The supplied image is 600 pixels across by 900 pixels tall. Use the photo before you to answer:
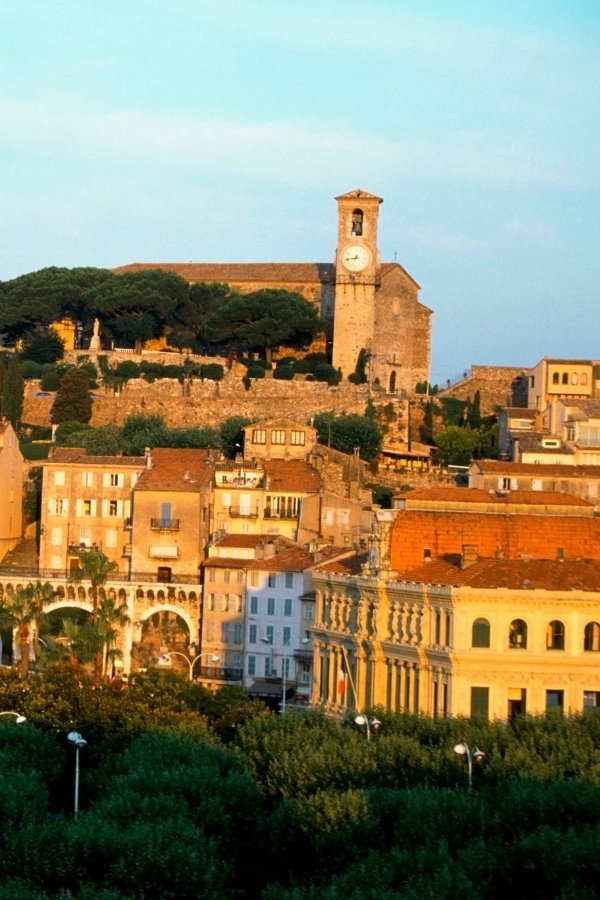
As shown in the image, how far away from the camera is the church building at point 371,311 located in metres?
158

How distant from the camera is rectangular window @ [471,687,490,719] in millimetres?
76250

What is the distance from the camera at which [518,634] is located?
252 feet

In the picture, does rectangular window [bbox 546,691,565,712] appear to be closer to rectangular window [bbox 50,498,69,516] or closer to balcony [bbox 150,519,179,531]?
balcony [bbox 150,519,179,531]

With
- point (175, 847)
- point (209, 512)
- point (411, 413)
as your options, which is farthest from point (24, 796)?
point (411, 413)

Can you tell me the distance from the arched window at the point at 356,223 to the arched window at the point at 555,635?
8646cm

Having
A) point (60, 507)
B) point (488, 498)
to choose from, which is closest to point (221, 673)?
point (488, 498)

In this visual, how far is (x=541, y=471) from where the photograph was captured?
128 meters

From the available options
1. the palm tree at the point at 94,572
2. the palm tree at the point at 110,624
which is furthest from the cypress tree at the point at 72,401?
the palm tree at the point at 110,624

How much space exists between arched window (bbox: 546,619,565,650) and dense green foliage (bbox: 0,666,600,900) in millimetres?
5729

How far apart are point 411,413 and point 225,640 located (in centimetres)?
3861

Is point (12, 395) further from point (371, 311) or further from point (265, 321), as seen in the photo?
point (371, 311)

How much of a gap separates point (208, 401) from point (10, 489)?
23661mm

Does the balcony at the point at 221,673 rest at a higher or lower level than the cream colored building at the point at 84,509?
lower

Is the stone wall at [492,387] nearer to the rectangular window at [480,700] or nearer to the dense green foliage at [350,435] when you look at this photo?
the dense green foliage at [350,435]
